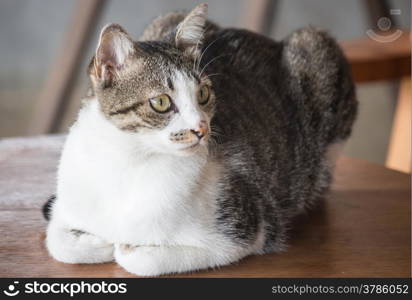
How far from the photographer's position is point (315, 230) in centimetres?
148

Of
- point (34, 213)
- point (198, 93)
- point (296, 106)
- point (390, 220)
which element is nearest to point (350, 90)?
point (296, 106)

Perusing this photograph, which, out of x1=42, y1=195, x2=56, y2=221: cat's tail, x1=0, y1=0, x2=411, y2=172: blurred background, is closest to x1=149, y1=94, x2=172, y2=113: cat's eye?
x1=42, y1=195, x2=56, y2=221: cat's tail

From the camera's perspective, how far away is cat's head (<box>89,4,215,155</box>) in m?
1.12

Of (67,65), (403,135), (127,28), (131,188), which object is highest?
(131,188)

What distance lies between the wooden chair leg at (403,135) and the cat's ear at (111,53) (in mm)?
1680

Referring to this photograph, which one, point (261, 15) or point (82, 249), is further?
point (261, 15)

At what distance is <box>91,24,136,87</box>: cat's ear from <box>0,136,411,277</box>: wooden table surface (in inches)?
14.8

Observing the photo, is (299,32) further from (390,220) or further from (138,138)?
(138,138)

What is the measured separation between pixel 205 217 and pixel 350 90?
0.76 meters

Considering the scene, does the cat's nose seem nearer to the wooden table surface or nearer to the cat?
the cat

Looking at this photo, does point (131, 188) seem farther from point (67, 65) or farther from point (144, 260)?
point (67, 65)

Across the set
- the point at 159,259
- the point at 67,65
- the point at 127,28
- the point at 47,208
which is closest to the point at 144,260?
the point at 159,259

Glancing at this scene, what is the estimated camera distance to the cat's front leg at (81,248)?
48.8 inches

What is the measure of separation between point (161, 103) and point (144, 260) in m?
0.29
